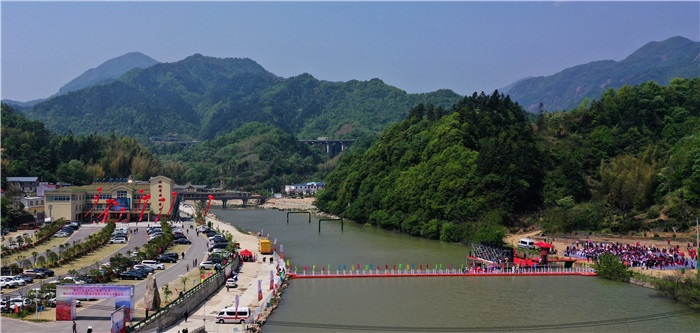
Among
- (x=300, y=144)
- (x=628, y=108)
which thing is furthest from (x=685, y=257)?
(x=300, y=144)

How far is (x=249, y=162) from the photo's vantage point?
150125mm

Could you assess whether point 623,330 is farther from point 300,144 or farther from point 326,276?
point 300,144

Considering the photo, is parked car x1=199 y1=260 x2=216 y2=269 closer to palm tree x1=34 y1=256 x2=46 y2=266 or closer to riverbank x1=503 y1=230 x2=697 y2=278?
palm tree x1=34 y1=256 x2=46 y2=266

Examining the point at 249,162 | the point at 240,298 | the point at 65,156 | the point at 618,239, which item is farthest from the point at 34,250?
the point at 249,162

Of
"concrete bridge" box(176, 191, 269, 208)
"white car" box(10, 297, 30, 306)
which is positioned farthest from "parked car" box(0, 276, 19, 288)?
"concrete bridge" box(176, 191, 269, 208)

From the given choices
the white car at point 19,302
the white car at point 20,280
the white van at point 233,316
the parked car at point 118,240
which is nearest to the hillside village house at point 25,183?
the parked car at point 118,240

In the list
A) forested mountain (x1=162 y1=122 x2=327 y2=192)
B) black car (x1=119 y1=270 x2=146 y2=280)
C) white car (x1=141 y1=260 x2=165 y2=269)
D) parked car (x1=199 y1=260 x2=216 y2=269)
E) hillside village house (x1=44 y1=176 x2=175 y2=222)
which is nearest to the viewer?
black car (x1=119 y1=270 x2=146 y2=280)

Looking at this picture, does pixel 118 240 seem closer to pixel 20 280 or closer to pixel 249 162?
pixel 20 280

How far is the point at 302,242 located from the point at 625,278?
2766 cm

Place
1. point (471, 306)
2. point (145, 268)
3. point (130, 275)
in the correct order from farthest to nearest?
point (145, 268)
point (130, 275)
point (471, 306)

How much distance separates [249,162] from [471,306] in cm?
12324

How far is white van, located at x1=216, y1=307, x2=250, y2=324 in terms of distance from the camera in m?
25.8

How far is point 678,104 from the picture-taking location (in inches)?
3061

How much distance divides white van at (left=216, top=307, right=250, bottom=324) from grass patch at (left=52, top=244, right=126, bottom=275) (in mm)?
13176
